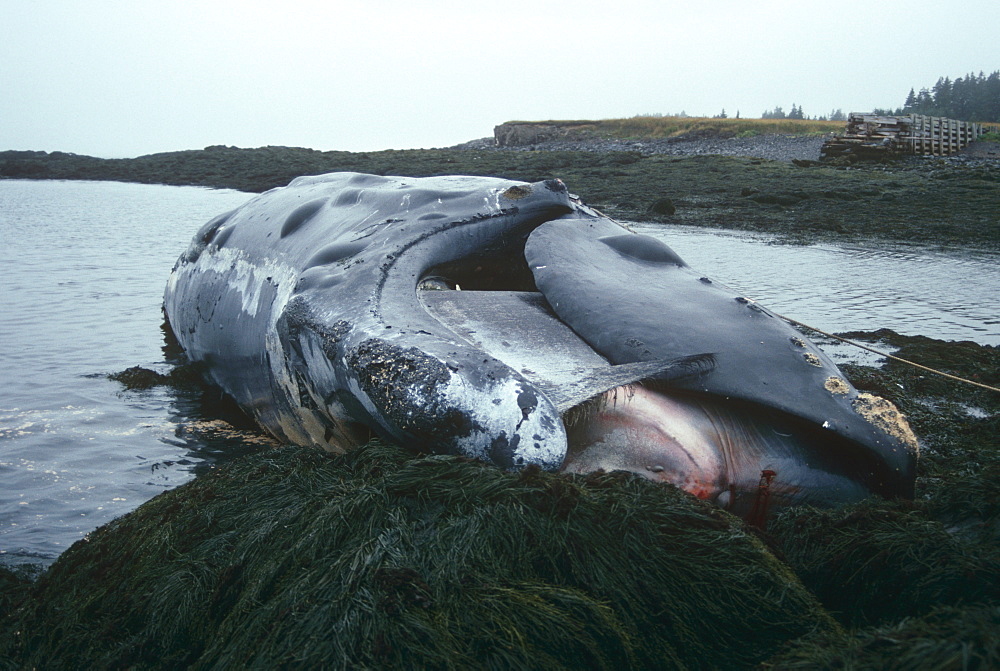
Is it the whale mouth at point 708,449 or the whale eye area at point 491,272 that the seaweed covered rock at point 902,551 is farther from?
the whale eye area at point 491,272

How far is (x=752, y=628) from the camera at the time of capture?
226 centimetres

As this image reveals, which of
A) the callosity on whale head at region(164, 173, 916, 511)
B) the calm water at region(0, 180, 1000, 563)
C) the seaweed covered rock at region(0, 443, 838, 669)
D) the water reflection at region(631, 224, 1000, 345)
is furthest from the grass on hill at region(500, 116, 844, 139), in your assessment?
the seaweed covered rock at region(0, 443, 838, 669)

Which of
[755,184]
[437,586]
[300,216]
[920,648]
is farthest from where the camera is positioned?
[755,184]

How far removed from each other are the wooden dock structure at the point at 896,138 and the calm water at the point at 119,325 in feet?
48.8

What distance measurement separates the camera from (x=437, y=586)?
85.4 inches

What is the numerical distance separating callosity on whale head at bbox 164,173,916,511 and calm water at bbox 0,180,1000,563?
0.86 meters

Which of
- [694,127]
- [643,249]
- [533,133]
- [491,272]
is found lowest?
[491,272]

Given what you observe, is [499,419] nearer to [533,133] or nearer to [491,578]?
[491,578]

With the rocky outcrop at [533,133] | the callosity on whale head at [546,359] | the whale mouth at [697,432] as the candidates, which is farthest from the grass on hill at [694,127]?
the whale mouth at [697,432]

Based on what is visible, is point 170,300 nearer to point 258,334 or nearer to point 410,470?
point 258,334

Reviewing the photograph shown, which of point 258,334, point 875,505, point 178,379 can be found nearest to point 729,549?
point 875,505

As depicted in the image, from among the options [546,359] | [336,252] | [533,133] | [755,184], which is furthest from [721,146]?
[546,359]

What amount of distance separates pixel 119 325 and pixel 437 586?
266 inches

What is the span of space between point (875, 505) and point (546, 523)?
4.06 ft
